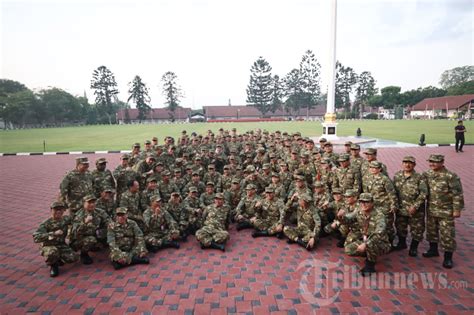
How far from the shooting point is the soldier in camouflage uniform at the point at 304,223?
203 inches

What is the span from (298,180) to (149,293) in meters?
3.54

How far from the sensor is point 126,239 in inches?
190

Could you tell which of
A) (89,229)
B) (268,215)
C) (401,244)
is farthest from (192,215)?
(401,244)

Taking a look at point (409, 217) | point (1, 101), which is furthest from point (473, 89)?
point (1, 101)

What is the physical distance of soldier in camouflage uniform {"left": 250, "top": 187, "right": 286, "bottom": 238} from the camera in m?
5.66

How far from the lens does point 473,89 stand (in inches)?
2697

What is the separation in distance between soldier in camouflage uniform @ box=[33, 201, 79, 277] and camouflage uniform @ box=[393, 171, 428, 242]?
563cm

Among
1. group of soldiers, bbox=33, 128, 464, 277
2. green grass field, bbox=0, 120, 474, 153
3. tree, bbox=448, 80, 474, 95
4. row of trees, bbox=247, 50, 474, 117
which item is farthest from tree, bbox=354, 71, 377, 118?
group of soldiers, bbox=33, 128, 464, 277

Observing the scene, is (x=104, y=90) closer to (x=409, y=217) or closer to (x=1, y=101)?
(x=1, y=101)

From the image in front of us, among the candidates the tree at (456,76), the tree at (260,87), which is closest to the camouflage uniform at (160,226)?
the tree at (260,87)

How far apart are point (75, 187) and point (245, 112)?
71628mm

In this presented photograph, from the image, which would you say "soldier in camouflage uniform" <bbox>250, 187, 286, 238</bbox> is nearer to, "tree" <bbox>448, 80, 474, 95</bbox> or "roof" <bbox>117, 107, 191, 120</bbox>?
"roof" <bbox>117, 107, 191, 120</bbox>

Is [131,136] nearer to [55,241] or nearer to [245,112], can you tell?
[55,241]

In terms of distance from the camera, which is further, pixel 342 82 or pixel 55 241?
pixel 342 82
